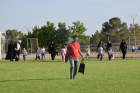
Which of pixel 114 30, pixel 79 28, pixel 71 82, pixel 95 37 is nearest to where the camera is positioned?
pixel 71 82

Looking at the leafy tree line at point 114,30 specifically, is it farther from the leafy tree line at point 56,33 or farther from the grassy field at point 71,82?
the grassy field at point 71,82

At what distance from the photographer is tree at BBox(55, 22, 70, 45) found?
80475 mm

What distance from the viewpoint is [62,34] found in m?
81.2

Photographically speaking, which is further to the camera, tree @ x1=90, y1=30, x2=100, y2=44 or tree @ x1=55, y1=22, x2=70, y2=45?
tree @ x1=90, y1=30, x2=100, y2=44

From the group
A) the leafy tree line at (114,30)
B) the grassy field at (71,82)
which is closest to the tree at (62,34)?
the leafy tree line at (114,30)

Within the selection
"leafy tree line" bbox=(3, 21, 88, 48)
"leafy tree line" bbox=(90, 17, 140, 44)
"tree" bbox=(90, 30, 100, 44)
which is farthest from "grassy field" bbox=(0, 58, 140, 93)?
"tree" bbox=(90, 30, 100, 44)

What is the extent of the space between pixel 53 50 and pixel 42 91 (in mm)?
23801

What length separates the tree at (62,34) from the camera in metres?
80.5

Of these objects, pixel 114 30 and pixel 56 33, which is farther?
pixel 114 30

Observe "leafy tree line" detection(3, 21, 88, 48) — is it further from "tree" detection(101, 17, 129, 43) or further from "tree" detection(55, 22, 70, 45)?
"tree" detection(101, 17, 129, 43)

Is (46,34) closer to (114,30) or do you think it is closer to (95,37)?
(114,30)

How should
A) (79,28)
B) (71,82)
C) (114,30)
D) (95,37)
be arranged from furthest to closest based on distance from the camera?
(95,37) < (114,30) < (79,28) < (71,82)

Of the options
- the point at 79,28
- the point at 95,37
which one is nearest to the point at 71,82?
the point at 79,28

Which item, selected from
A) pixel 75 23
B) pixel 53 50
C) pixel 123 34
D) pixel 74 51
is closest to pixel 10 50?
pixel 53 50
